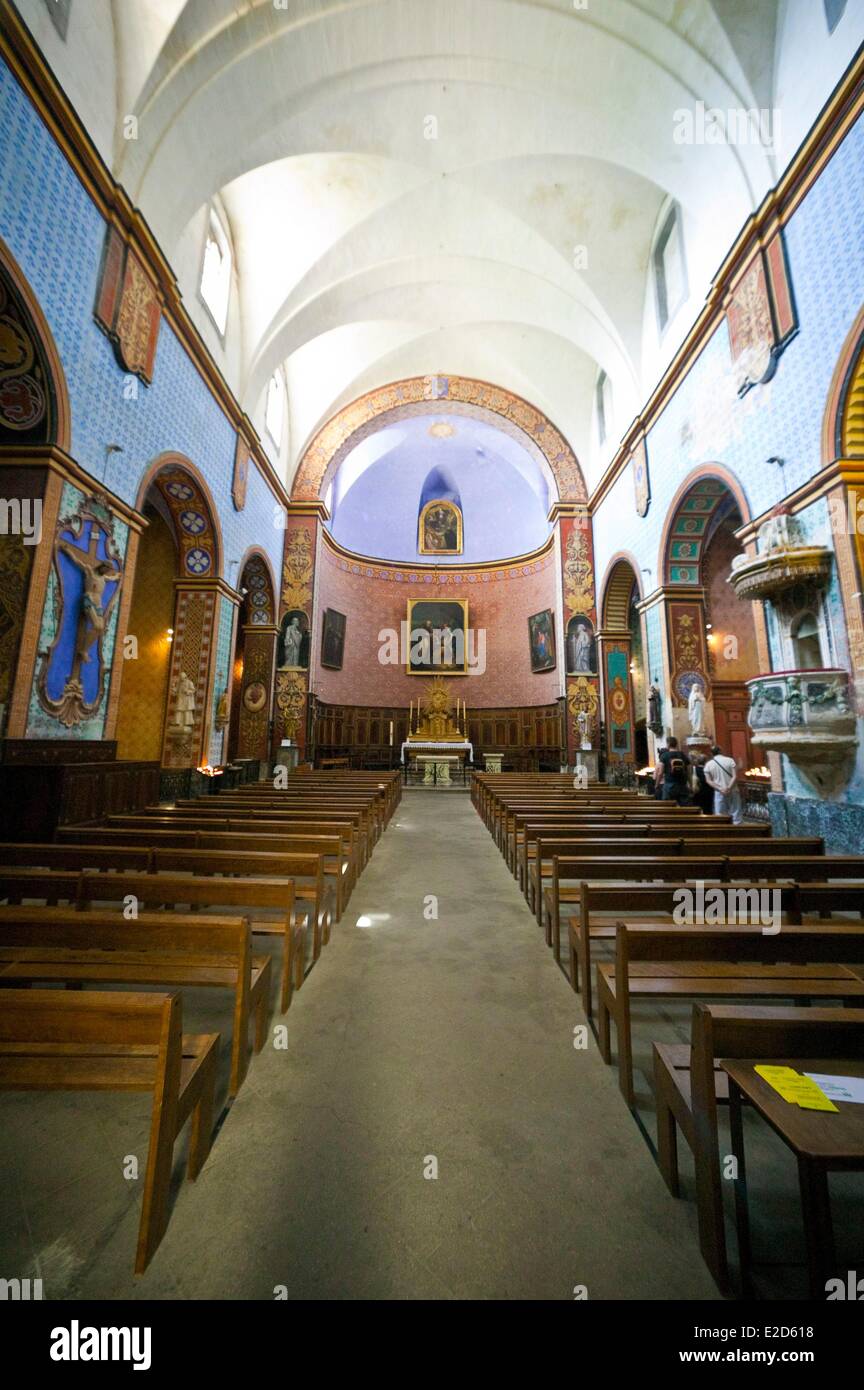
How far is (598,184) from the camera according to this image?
9.75 meters

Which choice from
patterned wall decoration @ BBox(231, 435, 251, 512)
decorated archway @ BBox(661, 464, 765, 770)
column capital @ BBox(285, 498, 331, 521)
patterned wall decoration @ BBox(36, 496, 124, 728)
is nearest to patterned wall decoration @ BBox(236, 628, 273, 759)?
column capital @ BBox(285, 498, 331, 521)

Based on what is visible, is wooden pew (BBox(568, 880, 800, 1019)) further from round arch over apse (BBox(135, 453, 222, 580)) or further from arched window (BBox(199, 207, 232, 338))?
arched window (BBox(199, 207, 232, 338))

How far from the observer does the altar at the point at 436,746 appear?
14.8m

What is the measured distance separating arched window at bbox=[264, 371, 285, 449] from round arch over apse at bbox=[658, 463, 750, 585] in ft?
31.3

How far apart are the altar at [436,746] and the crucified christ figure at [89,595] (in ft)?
31.8

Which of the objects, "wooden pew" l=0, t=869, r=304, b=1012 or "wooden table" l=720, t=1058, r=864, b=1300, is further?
"wooden pew" l=0, t=869, r=304, b=1012

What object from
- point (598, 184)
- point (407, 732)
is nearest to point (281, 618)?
point (407, 732)

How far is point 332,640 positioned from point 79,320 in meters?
11.3

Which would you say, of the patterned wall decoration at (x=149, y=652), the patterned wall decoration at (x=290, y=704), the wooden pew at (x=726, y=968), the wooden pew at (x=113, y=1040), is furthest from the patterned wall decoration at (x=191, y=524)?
the wooden pew at (x=726, y=968)

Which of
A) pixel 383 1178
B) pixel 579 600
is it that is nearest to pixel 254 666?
pixel 579 600

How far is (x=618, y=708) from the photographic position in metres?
13.5

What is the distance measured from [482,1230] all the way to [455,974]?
1586 millimetres

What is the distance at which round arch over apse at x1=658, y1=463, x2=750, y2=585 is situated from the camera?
8.64 metres
